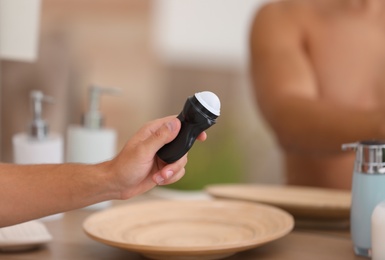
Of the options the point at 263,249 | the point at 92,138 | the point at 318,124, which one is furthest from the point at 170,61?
the point at 263,249

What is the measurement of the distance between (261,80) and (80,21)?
64.4 inches

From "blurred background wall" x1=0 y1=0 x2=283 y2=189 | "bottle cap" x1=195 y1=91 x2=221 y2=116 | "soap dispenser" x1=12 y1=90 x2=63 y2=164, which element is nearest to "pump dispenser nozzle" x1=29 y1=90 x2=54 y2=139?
"soap dispenser" x1=12 y1=90 x2=63 y2=164

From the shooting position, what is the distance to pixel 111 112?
289 centimetres

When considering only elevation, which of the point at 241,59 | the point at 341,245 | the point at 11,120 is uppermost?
the point at 241,59

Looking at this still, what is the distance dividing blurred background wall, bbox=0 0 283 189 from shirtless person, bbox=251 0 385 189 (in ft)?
3.97

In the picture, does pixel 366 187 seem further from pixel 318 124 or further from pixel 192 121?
pixel 318 124

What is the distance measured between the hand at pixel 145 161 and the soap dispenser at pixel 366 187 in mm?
215

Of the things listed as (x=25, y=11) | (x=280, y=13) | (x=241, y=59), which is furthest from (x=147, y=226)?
(x=241, y=59)

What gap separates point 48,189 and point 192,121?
0.52ft

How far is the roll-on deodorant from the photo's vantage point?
62cm

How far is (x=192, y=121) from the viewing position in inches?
25.0

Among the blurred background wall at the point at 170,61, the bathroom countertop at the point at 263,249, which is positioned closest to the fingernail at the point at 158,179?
the bathroom countertop at the point at 263,249

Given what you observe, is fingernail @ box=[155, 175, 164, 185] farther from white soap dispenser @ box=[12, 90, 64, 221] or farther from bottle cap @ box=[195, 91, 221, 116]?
white soap dispenser @ box=[12, 90, 64, 221]

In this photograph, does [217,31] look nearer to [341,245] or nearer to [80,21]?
[80,21]
